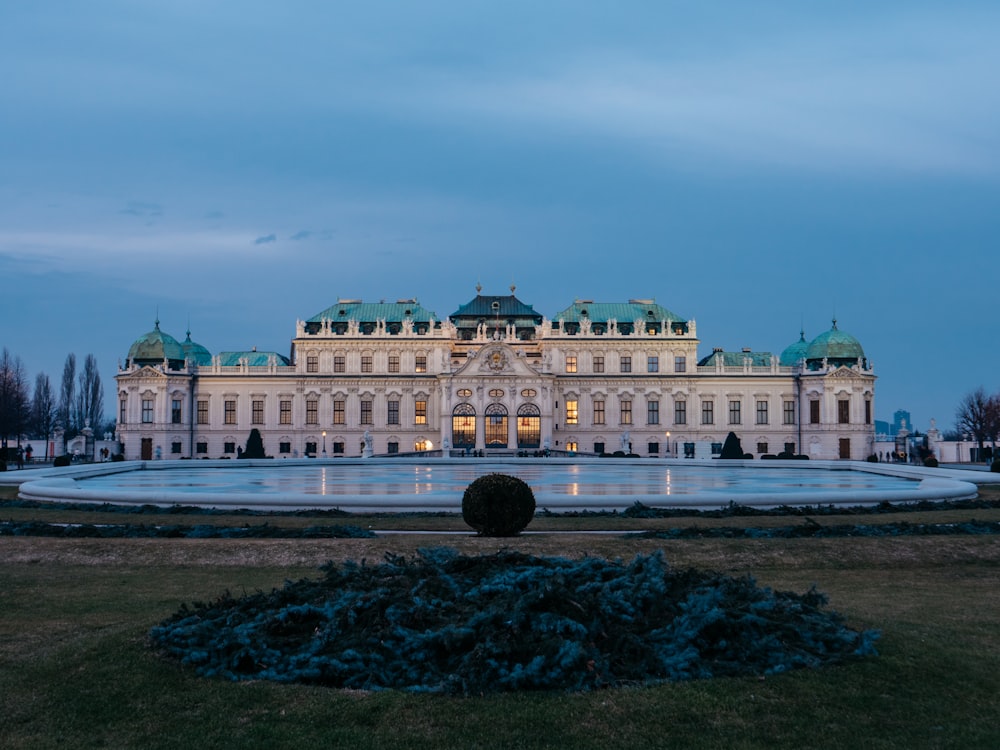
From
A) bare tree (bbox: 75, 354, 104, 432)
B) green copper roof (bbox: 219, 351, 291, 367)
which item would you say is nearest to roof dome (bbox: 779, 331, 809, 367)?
green copper roof (bbox: 219, 351, 291, 367)

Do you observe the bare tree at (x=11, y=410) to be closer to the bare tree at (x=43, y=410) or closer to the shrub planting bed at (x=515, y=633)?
the bare tree at (x=43, y=410)

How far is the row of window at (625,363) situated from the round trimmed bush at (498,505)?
246ft

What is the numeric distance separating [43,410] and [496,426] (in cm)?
5668

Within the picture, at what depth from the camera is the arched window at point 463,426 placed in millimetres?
90312

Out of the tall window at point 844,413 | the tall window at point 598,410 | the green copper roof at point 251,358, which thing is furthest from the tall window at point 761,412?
the green copper roof at point 251,358

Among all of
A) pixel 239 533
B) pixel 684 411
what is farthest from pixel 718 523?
pixel 684 411

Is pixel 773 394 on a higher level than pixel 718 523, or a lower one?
higher

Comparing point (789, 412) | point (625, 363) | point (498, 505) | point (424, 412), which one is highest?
point (625, 363)

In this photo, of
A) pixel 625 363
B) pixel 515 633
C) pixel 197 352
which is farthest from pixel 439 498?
pixel 197 352

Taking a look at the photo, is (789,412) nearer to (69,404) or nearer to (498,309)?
(498,309)

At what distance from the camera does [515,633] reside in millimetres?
8562

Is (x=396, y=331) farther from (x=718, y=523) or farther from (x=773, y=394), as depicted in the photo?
(x=718, y=523)

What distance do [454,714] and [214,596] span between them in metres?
7.00

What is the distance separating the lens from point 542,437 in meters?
89.3
